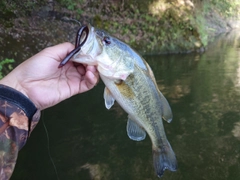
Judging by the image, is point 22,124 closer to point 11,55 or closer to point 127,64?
point 127,64

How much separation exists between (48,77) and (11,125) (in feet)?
1.90

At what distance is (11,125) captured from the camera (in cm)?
216

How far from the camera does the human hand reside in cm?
250

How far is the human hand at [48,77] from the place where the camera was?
2.50 m

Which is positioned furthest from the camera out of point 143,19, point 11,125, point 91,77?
point 143,19

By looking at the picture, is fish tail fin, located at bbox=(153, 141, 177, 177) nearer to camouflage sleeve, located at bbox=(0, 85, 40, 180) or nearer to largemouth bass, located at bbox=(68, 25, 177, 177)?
largemouth bass, located at bbox=(68, 25, 177, 177)

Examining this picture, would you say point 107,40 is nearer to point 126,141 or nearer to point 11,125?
point 11,125

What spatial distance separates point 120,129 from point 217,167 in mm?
2101

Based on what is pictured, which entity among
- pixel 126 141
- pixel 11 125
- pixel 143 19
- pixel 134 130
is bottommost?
pixel 143 19

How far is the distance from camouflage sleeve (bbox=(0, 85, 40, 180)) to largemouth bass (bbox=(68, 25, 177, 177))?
49 centimetres

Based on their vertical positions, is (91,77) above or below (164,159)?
above

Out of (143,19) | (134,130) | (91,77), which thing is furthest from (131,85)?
(143,19)

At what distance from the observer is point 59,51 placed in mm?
2549

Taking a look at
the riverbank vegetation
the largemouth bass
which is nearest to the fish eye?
the largemouth bass
